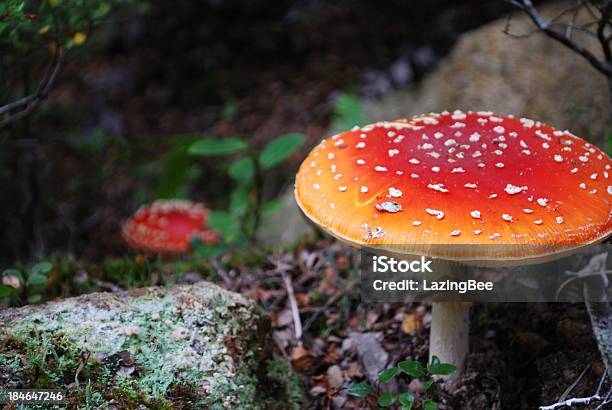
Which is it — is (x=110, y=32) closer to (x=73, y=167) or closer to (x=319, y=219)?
(x=73, y=167)

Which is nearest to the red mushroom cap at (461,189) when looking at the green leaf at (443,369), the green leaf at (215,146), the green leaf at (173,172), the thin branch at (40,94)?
the green leaf at (443,369)

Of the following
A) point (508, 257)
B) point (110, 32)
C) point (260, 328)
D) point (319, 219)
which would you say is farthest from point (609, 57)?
point (110, 32)

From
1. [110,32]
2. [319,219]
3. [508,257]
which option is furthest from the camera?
[110,32]

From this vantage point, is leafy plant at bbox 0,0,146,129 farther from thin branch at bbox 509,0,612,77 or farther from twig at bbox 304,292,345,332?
thin branch at bbox 509,0,612,77

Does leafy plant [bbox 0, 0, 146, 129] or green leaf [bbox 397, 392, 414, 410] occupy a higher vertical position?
leafy plant [bbox 0, 0, 146, 129]

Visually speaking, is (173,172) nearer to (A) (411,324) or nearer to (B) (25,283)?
(B) (25,283)

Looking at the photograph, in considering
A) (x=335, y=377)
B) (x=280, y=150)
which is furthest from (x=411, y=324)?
(x=280, y=150)

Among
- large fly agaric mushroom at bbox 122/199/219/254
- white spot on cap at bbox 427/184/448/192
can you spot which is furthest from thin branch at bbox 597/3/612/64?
large fly agaric mushroom at bbox 122/199/219/254

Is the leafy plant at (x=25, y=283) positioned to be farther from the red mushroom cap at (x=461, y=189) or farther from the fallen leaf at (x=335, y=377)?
the fallen leaf at (x=335, y=377)
